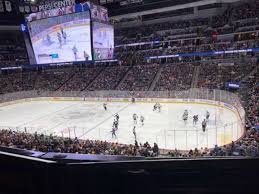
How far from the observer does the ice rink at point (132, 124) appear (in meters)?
19.4

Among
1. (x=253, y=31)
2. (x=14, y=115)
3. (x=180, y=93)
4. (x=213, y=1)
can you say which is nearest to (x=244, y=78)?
(x=180, y=93)

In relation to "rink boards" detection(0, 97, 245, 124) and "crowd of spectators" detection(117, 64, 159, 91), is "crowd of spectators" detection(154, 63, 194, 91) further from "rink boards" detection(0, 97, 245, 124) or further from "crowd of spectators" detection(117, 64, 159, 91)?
"rink boards" detection(0, 97, 245, 124)

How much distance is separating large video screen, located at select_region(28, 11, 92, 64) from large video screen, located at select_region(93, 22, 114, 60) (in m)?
0.89

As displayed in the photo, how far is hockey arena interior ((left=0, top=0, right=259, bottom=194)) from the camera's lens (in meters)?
2.14

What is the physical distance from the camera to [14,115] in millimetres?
33000

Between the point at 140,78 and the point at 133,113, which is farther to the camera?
the point at 140,78

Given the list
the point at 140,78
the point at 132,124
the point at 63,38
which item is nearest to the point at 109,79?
the point at 140,78

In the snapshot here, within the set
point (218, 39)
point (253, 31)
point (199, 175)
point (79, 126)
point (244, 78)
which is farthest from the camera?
point (218, 39)

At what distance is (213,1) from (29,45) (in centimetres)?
3311

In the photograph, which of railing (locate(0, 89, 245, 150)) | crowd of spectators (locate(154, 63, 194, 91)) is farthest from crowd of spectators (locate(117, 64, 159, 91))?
railing (locate(0, 89, 245, 150))

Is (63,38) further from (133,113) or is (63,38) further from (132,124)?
(132,124)

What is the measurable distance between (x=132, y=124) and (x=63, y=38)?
14846 mm

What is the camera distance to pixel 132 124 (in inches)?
977

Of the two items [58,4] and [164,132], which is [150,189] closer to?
[164,132]
